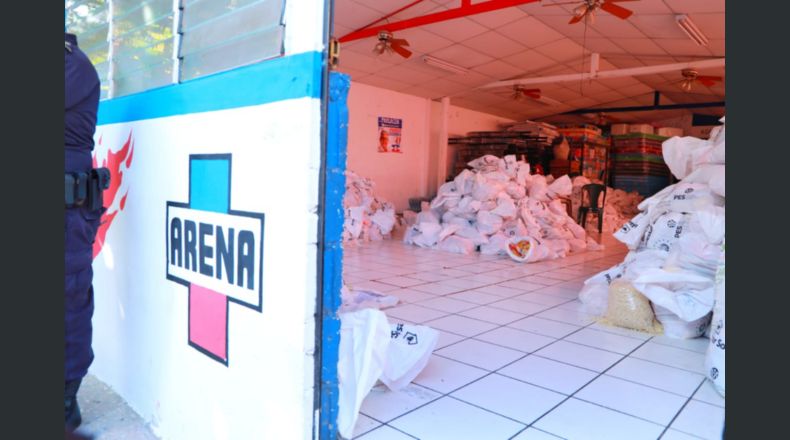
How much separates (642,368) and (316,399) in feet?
5.49

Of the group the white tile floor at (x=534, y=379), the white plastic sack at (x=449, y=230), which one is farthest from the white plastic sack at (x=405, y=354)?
the white plastic sack at (x=449, y=230)

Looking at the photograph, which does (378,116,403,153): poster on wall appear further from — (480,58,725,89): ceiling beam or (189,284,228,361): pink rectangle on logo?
(189,284,228,361): pink rectangle on logo

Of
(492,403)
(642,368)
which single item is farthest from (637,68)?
(492,403)

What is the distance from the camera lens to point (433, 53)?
764 centimetres

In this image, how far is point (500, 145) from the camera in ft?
34.7

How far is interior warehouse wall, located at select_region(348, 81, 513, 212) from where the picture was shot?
8.91 metres

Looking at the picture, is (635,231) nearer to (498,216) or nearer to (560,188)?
(498,216)

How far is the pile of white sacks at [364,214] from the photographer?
655cm

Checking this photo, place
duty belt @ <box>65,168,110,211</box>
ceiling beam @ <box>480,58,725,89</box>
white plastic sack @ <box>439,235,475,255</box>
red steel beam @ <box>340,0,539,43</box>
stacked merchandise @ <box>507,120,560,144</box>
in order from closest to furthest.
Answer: duty belt @ <box>65,168,110,211</box>
red steel beam @ <box>340,0,539,43</box>
white plastic sack @ <box>439,235,475,255</box>
ceiling beam @ <box>480,58,725,89</box>
stacked merchandise @ <box>507,120,560,144</box>

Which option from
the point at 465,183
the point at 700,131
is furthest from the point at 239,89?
the point at 700,131

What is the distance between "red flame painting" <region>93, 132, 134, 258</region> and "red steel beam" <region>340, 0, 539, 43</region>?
161 inches

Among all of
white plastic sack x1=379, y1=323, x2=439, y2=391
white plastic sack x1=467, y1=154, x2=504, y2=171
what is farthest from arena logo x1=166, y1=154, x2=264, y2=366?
white plastic sack x1=467, y1=154, x2=504, y2=171

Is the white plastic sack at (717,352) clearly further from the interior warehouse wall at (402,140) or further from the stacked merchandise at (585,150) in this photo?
the stacked merchandise at (585,150)

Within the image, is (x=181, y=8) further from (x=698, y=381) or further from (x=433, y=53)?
(x=433, y=53)
